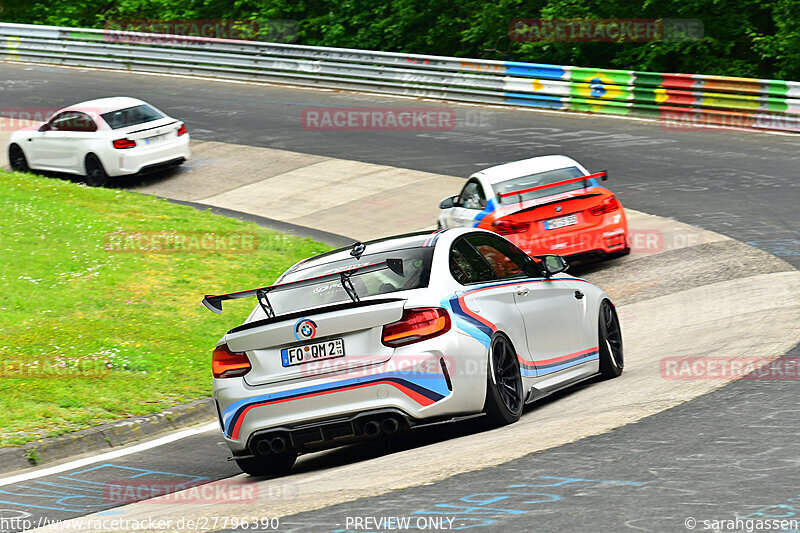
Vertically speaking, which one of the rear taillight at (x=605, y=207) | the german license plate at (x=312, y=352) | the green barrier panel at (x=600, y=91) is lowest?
the rear taillight at (x=605, y=207)

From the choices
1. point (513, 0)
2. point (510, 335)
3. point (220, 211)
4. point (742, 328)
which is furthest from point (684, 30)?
point (510, 335)

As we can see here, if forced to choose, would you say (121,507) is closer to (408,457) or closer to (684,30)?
(408,457)

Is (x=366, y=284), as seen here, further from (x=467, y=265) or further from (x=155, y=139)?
(x=155, y=139)

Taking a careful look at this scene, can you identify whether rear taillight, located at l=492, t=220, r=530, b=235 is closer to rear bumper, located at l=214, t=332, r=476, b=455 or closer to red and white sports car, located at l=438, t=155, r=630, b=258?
red and white sports car, located at l=438, t=155, r=630, b=258

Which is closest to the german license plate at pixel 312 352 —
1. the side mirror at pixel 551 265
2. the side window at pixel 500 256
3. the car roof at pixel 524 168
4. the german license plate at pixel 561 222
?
the side window at pixel 500 256

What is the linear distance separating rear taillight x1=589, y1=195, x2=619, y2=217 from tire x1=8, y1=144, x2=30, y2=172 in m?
14.7

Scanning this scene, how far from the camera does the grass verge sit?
10.1m

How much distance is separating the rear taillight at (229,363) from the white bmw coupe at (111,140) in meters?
16.0

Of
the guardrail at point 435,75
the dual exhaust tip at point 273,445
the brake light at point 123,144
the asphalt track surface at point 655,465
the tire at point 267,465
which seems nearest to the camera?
the asphalt track surface at point 655,465

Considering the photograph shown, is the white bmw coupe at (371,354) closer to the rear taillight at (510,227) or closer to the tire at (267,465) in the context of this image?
the tire at (267,465)

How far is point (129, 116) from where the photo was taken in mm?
22984

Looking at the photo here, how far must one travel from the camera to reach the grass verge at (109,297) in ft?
33.3

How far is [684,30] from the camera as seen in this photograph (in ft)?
95.8

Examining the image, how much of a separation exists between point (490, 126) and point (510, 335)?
19.2 m
